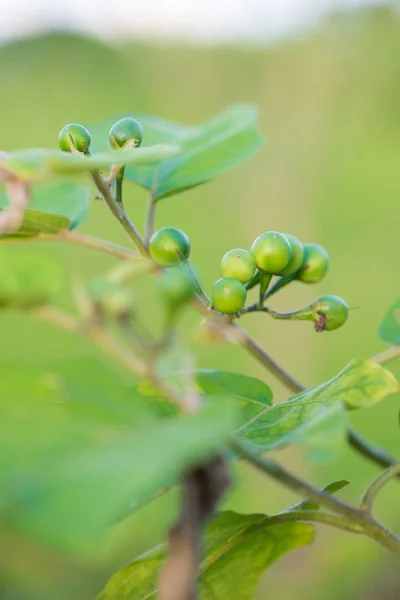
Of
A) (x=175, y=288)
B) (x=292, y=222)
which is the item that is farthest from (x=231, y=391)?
(x=292, y=222)

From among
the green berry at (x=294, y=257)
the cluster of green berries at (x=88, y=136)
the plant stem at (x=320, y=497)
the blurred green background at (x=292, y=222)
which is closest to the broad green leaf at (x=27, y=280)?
the plant stem at (x=320, y=497)

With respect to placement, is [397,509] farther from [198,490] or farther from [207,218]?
[207,218]

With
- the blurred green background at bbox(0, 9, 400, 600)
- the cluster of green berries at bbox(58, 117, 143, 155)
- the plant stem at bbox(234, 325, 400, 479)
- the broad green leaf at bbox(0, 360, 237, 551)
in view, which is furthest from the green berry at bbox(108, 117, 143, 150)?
the blurred green background at bbox(0, 9, 400, 600)

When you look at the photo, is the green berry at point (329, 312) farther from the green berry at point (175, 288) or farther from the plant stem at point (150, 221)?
the green berry at point (175, 288)

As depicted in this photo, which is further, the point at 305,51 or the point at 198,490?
the point at 305,51

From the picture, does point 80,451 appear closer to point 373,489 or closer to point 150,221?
point 373,489

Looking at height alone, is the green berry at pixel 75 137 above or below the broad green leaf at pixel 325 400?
above

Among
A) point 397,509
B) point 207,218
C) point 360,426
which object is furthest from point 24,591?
point 207,218
